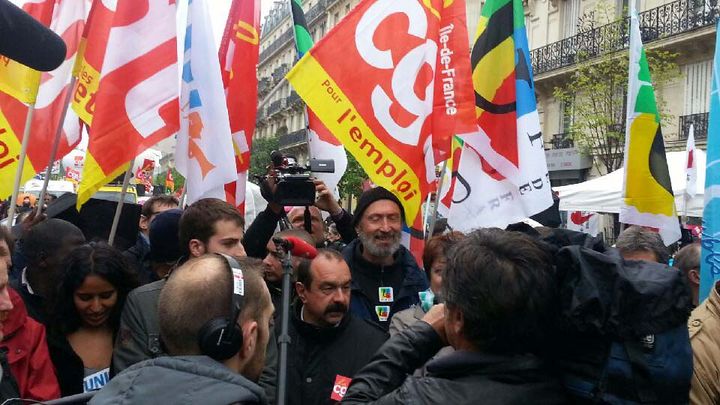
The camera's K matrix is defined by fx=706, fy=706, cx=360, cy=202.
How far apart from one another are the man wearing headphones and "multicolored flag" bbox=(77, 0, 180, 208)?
2.09m

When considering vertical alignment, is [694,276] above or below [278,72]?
below

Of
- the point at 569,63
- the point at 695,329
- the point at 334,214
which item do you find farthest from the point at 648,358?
the point at 569,63

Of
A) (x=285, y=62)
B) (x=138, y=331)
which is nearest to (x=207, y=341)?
(x=138, y=331)

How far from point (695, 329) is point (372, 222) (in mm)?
1994

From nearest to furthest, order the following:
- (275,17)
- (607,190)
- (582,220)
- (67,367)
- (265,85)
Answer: (67,367) → (607,190) → (582,220) → (265,85) → (275,17)

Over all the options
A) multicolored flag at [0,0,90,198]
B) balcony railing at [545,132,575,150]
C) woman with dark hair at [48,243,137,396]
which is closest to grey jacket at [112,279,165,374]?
woman with dark hair at [48,243,137,396]

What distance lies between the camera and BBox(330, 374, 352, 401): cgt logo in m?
2.96

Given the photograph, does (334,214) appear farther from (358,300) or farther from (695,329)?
(695,329)

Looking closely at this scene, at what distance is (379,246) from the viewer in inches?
159

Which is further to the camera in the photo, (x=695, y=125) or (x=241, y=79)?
(x=695, y=125)

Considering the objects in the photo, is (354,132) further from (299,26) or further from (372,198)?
(299,26)

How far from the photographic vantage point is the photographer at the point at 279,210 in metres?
3.63

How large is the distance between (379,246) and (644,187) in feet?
7.79

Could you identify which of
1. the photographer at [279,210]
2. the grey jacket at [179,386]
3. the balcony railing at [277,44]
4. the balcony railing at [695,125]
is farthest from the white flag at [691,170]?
the balcony railing at [277,44]
